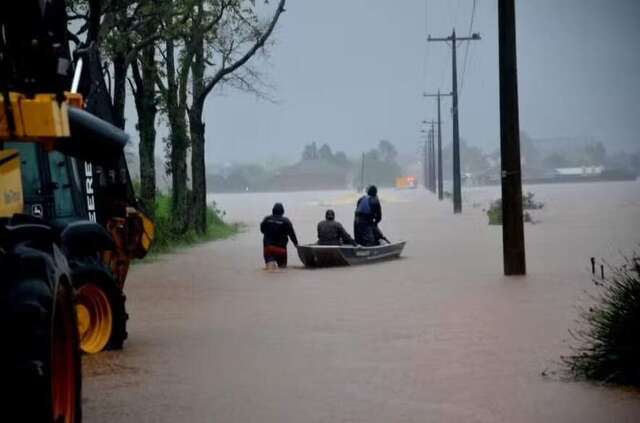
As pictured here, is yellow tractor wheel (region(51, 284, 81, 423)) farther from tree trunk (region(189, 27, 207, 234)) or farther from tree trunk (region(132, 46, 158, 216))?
tree trunk (region(189, 27, 207, 234))

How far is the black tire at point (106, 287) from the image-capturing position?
12.7m

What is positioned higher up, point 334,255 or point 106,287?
point 106,287

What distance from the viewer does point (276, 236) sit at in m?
27.2

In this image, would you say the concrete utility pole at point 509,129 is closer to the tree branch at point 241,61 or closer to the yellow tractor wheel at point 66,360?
the yellow tractor wheel at point 66,360

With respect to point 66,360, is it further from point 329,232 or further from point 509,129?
point 329,232

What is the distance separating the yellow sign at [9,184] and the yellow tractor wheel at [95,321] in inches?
218

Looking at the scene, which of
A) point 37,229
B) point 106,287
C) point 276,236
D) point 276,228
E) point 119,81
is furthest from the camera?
point 119,81

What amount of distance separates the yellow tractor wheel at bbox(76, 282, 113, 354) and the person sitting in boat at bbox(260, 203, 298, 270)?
13.1m

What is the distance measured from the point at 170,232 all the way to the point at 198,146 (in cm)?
561

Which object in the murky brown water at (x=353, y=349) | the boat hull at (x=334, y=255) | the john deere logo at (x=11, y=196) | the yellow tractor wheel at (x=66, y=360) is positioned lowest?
the murky brown water at (x=353, y=349)

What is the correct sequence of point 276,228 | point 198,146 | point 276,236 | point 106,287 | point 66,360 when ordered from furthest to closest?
1. point 198,146
2. point 276,236
3. point 276,228
4. point 106,287
5. point 66,360

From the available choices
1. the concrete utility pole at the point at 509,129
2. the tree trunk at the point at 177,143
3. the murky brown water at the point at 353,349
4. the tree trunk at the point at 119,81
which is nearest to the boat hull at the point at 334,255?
the murky brown water at the point at 353,349

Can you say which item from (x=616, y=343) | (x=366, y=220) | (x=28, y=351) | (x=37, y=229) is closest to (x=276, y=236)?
(x=366, y=220)

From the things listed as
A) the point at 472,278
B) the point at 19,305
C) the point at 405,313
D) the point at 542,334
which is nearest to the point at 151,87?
the point at 472,278
